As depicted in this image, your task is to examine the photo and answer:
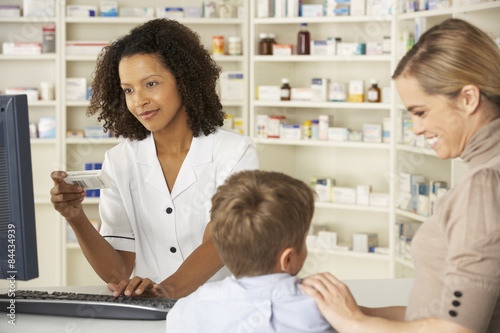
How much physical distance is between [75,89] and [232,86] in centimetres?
111

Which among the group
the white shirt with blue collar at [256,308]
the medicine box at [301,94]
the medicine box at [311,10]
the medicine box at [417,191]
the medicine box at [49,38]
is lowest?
the medicine box at [417,191]

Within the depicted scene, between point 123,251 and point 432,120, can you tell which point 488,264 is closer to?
point 432,120

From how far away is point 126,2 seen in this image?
462 centimetres

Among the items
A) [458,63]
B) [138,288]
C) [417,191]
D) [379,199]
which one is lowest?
[379,199]

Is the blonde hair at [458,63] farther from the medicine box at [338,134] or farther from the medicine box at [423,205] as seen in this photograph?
the medicine box at [338,134]

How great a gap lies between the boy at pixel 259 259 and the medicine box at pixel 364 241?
3.13m

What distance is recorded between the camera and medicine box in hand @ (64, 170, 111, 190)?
1.57 m

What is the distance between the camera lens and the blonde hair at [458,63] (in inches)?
43.8

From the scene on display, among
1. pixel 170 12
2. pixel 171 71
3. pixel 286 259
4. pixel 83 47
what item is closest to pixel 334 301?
pixel 286 259

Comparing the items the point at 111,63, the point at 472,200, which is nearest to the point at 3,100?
the point at 111,63

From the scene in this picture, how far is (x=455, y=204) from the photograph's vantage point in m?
1.07

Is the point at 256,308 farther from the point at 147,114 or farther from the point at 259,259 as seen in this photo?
the point at 147,114

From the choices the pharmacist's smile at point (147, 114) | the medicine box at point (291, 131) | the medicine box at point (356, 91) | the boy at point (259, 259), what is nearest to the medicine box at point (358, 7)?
the medicine box at point (356, 91)

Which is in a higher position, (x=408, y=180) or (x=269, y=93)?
(x=269, y=93)
